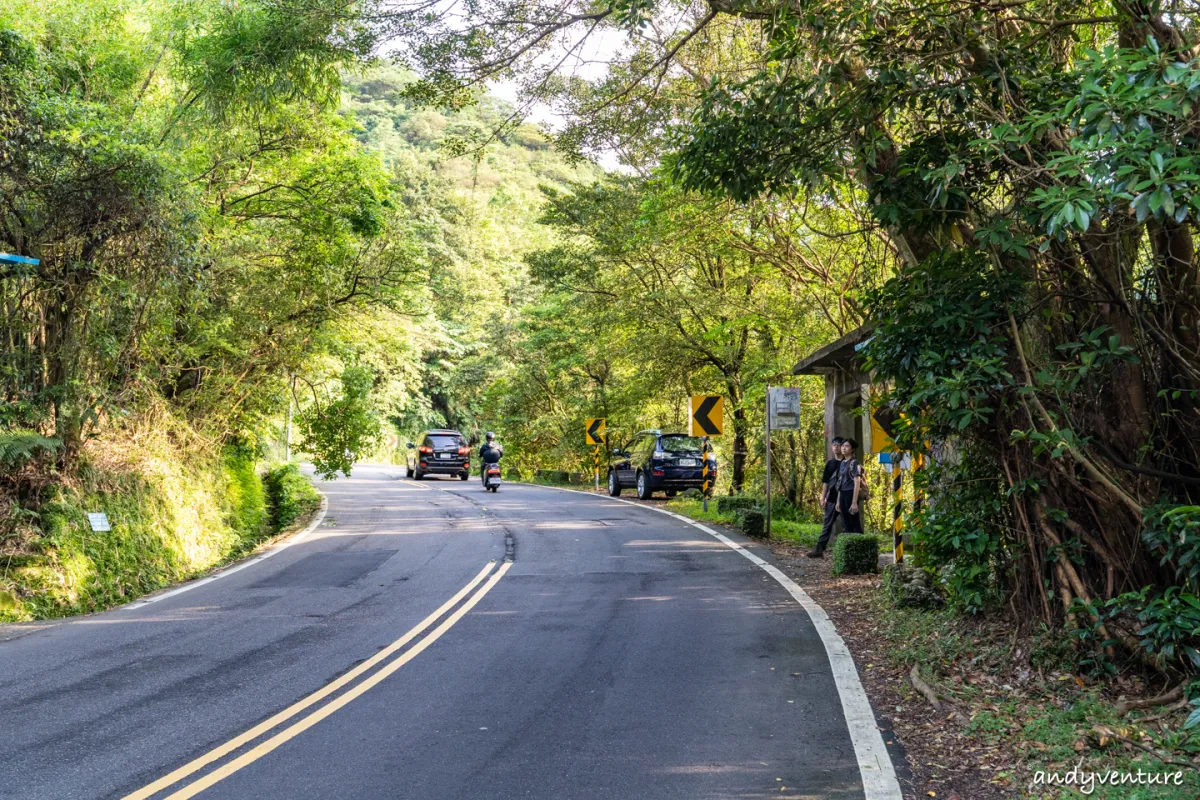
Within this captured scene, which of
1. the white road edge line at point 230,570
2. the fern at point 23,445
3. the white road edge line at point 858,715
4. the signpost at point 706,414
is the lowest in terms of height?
the white road edge line at point 230,570

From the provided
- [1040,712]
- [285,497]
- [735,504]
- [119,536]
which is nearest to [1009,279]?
[1040,712]

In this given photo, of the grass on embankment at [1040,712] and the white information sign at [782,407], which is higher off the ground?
the white information sign at [782,407]

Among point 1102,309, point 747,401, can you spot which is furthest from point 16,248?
point 747,401

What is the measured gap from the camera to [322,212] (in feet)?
53.8

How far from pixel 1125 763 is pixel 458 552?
1088 centimetres

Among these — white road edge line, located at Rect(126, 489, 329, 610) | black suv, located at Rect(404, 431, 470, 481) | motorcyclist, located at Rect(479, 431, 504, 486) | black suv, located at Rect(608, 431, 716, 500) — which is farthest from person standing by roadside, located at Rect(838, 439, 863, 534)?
black suv, located at Rect(404, 431, 470, 481)

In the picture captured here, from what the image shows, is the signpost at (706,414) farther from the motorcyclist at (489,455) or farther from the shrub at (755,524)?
the motorcyclist at (489,455)

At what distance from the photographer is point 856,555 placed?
39.6 ft

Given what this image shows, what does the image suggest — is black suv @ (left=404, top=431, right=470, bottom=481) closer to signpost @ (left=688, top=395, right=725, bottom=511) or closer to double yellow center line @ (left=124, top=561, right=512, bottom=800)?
signpost @ (left=688, top=395, right=725, bottom=511)

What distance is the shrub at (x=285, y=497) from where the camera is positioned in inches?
775

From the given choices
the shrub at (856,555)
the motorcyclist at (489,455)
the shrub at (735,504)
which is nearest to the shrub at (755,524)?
the shrub at (735,504)

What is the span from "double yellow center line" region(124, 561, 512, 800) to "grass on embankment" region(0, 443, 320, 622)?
171 inches

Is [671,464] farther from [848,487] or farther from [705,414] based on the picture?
[848,487]

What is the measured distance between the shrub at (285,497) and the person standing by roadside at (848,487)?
438 inches
